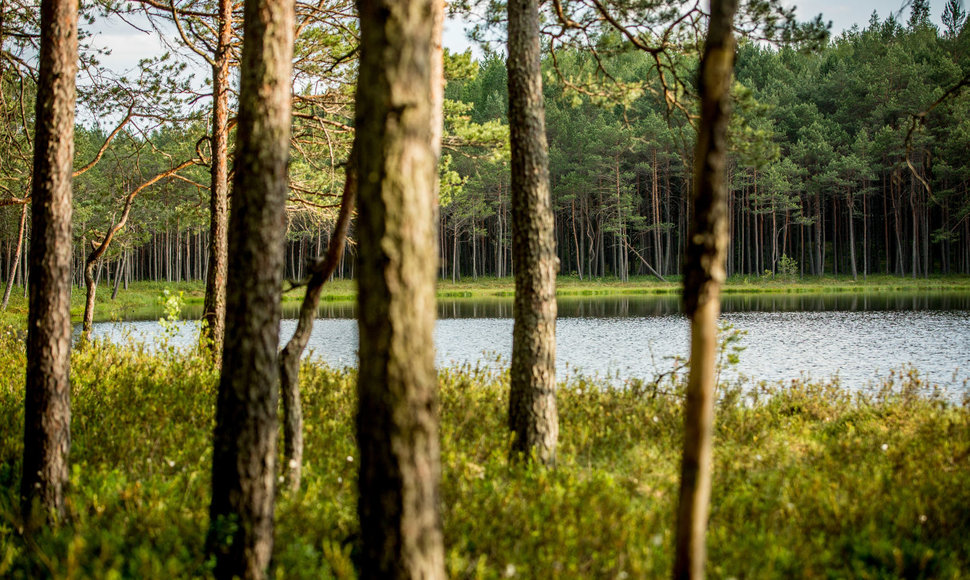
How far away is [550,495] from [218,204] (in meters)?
8.36

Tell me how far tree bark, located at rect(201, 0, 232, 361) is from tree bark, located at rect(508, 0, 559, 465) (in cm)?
623

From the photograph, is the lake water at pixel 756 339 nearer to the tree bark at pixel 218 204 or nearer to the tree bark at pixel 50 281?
the tree bark at pixel 218 204

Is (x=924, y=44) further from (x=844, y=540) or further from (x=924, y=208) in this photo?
(x=844, y=540)

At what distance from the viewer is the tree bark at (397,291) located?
2.31 m

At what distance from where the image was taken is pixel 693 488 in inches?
95.9

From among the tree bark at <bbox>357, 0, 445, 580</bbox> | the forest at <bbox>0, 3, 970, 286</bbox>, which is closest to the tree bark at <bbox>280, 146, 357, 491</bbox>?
the tree bark at <bbox>357, 0, 445, 580</bbox>

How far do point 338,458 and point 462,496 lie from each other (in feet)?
5.49

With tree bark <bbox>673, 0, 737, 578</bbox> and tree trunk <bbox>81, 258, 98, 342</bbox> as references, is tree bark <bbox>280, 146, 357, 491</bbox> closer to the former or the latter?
tree bark <bbox>673, 0, 737, 578</bbox>

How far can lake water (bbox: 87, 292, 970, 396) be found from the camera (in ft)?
48.4

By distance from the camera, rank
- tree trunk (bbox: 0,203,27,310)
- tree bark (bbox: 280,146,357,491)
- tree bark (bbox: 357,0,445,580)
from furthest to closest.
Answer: tree trunk (bbox: 0,203,27,310)
tree bark (bbox: 280,146,357,491)
tree bark (bbox: 357,0,445,580)

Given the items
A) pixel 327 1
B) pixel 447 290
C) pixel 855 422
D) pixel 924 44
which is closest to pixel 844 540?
pixel 855 422

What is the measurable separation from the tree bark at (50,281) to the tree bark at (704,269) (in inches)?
167

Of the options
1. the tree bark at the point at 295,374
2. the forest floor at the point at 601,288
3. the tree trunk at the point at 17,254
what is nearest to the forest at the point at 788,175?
the forest floor at the point at 601,288

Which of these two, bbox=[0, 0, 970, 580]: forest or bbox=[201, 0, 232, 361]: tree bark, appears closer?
bbox=[0, 0, 970, 580]: forest
